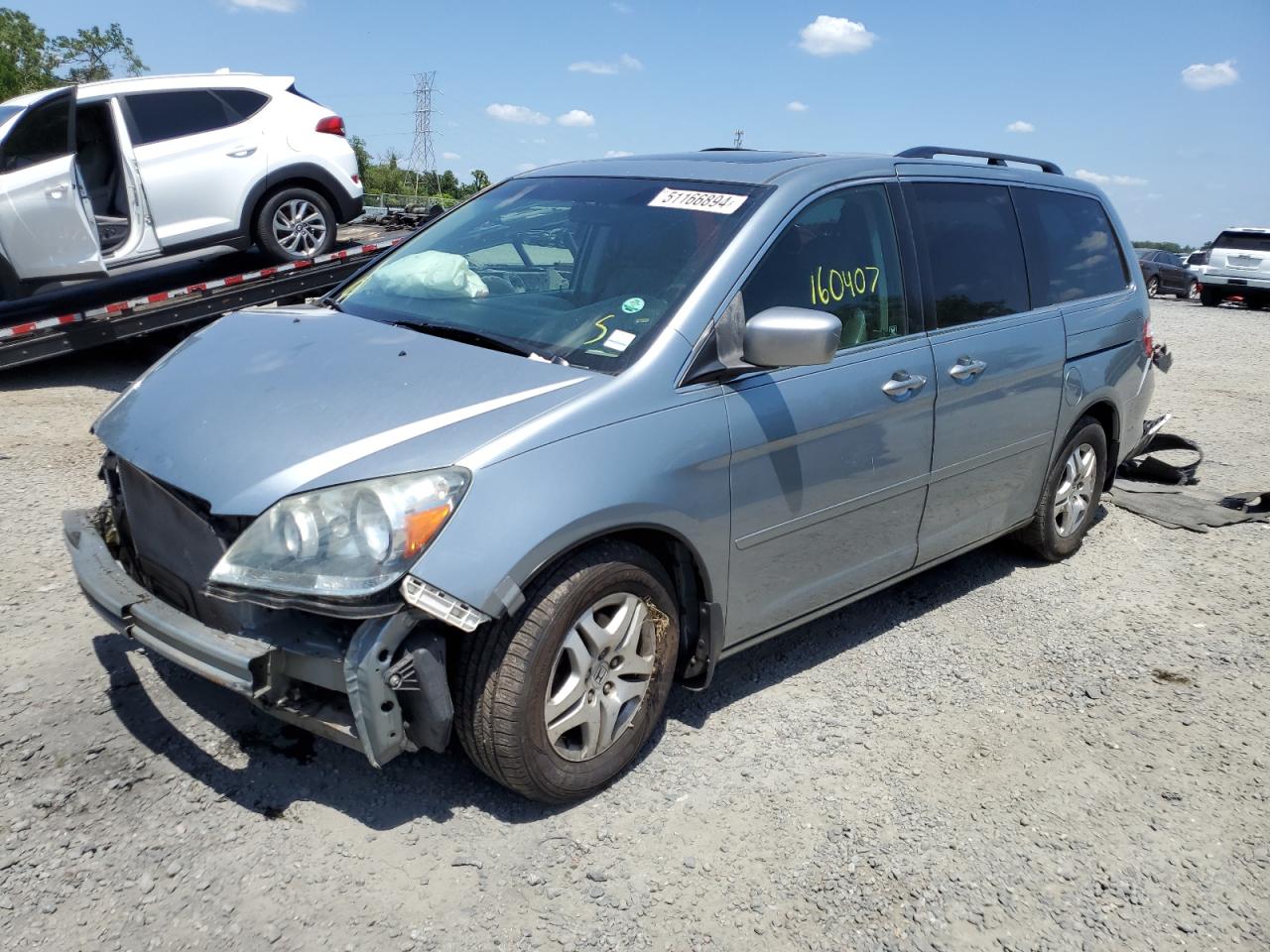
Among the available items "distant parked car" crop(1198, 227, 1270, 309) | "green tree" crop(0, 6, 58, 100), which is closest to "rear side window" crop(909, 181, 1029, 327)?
"distant parked car" crop(1198, 227, 1270, 309)

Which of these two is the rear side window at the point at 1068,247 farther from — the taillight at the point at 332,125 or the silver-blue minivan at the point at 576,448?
the taillight at the point at 332,125

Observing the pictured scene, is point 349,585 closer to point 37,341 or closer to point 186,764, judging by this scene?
point 186,764

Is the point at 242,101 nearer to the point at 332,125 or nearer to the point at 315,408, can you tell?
the point at 332,125

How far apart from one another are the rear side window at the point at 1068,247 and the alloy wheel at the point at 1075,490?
82 cm

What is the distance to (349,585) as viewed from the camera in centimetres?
246

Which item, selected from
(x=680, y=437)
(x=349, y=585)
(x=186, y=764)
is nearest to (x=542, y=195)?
(x=680, y=437)

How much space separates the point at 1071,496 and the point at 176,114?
7678mm

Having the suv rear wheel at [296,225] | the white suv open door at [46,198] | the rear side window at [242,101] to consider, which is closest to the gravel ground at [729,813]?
the white suv open door at [46,198]

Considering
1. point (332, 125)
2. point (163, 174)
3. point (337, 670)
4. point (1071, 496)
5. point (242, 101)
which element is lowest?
point (1071, 496)

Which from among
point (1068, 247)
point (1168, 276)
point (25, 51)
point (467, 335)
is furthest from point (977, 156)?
point (25, 51)

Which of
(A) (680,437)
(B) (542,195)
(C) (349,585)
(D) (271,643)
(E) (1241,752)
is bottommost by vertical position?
(E) (1241,752)

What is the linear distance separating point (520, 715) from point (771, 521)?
110cm

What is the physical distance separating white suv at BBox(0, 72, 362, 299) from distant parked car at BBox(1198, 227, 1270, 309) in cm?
2037

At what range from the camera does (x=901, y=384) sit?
371cm
